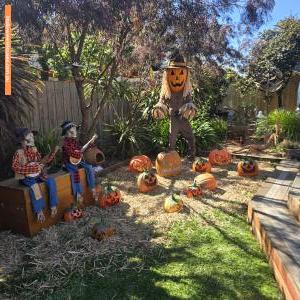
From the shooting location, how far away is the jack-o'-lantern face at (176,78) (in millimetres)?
7145

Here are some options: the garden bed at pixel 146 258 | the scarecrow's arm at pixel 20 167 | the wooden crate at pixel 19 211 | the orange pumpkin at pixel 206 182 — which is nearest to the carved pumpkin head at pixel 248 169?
the orange pumpkin at pixel 206 182

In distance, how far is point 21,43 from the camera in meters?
5.63

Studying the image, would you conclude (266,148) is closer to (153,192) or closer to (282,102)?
(153,192)

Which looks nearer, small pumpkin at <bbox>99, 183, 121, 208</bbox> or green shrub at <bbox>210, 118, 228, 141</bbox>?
small pumpkin at <bbox>99, 183, 121, 208</bbox>

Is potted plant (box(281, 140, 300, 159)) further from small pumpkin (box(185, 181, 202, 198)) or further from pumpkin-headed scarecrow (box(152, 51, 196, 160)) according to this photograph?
small pumpkin (box(185, 181, 202, 198))

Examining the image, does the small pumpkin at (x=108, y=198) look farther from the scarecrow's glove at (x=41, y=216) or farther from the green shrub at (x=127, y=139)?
the green shrub at (x=127, y=139)

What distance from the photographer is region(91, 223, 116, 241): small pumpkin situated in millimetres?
4289

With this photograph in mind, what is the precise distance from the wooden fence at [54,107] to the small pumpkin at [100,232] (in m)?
3.35

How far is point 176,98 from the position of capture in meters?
7.38

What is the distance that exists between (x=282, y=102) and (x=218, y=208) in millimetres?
10977

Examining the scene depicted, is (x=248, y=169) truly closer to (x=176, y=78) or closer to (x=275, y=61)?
(x=176, y=78)

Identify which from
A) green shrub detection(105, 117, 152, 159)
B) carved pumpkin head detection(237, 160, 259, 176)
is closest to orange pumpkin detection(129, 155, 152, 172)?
green shrub detection(105, 117, 152, 159)

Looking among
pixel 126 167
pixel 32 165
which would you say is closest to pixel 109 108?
pixel 126 167

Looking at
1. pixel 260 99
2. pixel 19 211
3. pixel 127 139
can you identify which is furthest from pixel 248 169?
Result: pixel 260 99
